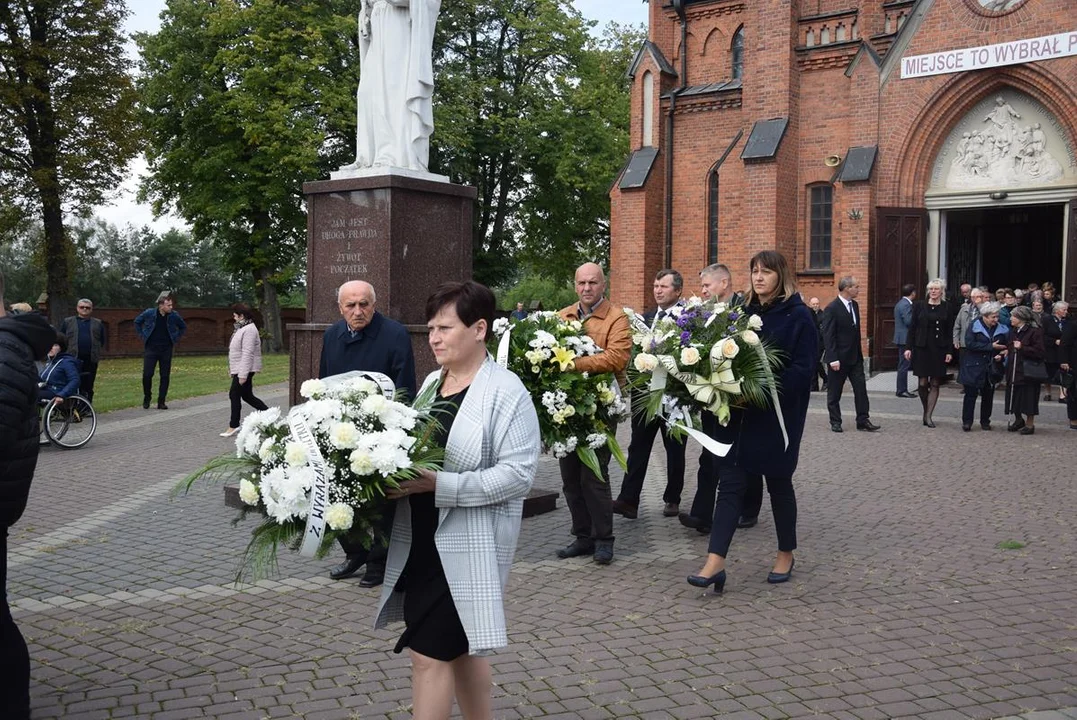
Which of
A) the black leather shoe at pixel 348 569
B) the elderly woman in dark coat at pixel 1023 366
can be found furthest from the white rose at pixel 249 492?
the elderly woman in dark coat at pixel 1023 366

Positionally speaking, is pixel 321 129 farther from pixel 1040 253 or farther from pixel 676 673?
pixel 676 673

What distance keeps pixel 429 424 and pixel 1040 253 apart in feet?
95.2

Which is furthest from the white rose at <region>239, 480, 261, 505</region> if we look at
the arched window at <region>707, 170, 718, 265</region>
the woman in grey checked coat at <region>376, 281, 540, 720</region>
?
the arched window at <region>707, 170, 718, 265</region>

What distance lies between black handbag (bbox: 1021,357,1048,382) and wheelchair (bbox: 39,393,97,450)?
41.8ft

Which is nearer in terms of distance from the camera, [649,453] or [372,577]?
[372,577]

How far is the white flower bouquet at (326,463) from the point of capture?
306cm

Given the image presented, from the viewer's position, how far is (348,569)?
654cm

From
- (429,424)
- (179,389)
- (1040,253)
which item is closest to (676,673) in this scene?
(429,424)

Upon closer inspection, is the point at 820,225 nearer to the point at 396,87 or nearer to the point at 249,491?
the point at 396,87

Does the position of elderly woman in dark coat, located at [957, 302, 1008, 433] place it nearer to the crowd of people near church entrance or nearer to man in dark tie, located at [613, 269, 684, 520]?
the crowd of people near church entrance

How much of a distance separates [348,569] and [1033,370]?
36.4ft

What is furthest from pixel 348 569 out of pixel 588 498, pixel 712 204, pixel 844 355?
pixel 712 204

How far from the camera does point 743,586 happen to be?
6.33m

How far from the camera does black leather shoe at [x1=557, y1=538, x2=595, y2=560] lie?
7.04 meters
